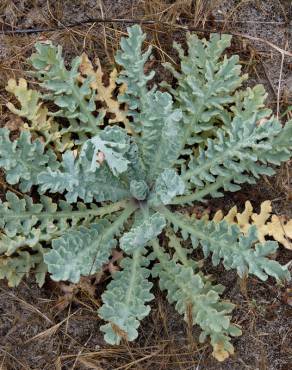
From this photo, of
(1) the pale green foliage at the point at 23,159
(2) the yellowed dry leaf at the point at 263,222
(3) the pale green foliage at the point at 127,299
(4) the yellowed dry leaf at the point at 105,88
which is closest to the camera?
(3) the pale green foliage at the point at 127,299

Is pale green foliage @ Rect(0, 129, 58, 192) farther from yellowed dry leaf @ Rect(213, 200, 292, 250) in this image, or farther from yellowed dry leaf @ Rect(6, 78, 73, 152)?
yellowed dry leaf @ Rect(213, 200, 292, 250)

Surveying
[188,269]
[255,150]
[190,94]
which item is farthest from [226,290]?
[190,94]

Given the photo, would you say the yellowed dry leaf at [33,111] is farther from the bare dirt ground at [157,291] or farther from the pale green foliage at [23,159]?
the bare dirt ground at [157,291]

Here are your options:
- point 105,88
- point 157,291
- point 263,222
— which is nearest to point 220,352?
point 157,291

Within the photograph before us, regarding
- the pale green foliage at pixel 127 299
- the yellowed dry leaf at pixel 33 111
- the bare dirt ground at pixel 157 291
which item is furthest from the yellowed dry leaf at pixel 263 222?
the yellowed dry leaf at pixel 33 111

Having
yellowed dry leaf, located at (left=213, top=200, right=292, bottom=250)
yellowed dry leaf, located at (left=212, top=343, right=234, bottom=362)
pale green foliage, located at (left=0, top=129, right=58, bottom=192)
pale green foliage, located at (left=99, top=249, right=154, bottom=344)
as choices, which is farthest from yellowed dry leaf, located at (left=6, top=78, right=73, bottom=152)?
yellowed dry leaf, located at (left=212, top=343, right=234, bottom=362)

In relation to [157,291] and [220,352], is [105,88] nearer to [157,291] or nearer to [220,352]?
[157,291]

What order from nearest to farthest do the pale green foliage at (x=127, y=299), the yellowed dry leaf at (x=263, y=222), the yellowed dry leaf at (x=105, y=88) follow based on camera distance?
the pale green foliage at (x=127, y=299), the yellowed dry leaf at (x=263, y=222), the yellowed dry leaf at (x=105, y=88)

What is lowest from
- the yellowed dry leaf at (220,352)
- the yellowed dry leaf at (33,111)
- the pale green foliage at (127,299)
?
the yellowed dry leaf at (220,352)

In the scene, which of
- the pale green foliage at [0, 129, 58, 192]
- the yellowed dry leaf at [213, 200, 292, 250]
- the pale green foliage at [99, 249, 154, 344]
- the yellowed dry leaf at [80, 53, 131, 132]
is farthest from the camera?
the yellowed dry leaf at [80, 53, 131, 132]
